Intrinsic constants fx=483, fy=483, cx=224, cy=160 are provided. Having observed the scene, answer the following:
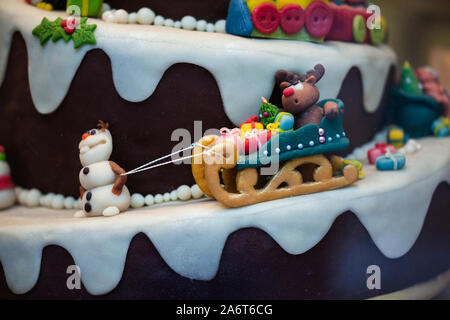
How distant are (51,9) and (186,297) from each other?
1.58m

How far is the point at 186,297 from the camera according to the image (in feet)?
6.62

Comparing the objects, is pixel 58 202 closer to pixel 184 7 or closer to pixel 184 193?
pixel 184 193

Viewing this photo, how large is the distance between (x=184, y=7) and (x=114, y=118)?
639 mm

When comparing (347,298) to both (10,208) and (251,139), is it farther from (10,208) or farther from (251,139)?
(10,208)

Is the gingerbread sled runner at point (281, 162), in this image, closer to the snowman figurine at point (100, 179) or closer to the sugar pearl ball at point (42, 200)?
the snowman figurine at point (100, 179)

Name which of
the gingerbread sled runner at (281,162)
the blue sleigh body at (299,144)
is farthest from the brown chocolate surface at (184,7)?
the blue sleigh body at (299,144)

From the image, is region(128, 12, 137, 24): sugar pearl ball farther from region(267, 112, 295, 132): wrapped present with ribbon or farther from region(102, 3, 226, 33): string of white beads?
region(267, 112, 295, 132): wrapped present with ribbon

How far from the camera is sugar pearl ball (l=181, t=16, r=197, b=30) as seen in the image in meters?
2.30

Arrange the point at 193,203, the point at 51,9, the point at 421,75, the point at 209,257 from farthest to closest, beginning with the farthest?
1. the point at 421,75
2. the point at 51,9
3. the point at 193,203
4. the point at 209,257

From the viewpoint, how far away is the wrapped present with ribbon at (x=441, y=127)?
2.98 metres

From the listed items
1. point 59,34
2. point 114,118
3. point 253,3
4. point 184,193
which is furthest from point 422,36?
point 59,34
